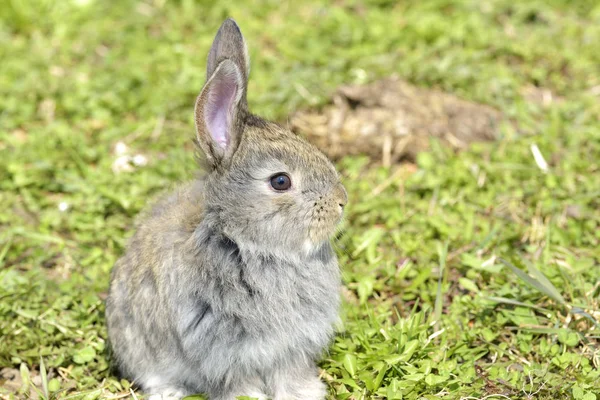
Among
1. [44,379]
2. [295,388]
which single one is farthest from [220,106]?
[44,379]

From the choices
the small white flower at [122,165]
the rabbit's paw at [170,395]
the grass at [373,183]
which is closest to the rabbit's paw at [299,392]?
the grass at [373,183]

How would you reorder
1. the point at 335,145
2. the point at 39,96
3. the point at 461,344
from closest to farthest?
Answer: the point at 461,344, the point at 335,145, the point at 39,96

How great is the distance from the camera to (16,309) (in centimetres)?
405

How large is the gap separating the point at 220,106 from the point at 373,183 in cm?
214

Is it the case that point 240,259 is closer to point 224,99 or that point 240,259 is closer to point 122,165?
point 224,99

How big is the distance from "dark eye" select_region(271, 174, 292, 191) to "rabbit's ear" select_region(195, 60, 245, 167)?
0.75 ft

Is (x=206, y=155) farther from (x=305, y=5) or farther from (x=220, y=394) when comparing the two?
(x=305, y=5)

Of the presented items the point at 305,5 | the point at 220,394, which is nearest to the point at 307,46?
the point at 305,5

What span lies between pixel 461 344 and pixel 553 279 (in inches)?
26.2

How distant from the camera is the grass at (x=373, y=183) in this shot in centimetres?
379

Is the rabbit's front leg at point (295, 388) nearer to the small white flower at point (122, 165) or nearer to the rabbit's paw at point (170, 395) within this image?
the rabbit's paw at point (170, 395)

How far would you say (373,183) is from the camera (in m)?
5.28

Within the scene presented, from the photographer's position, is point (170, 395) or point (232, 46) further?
point (170, 395)

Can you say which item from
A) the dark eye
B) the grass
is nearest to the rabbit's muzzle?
the dark eye
